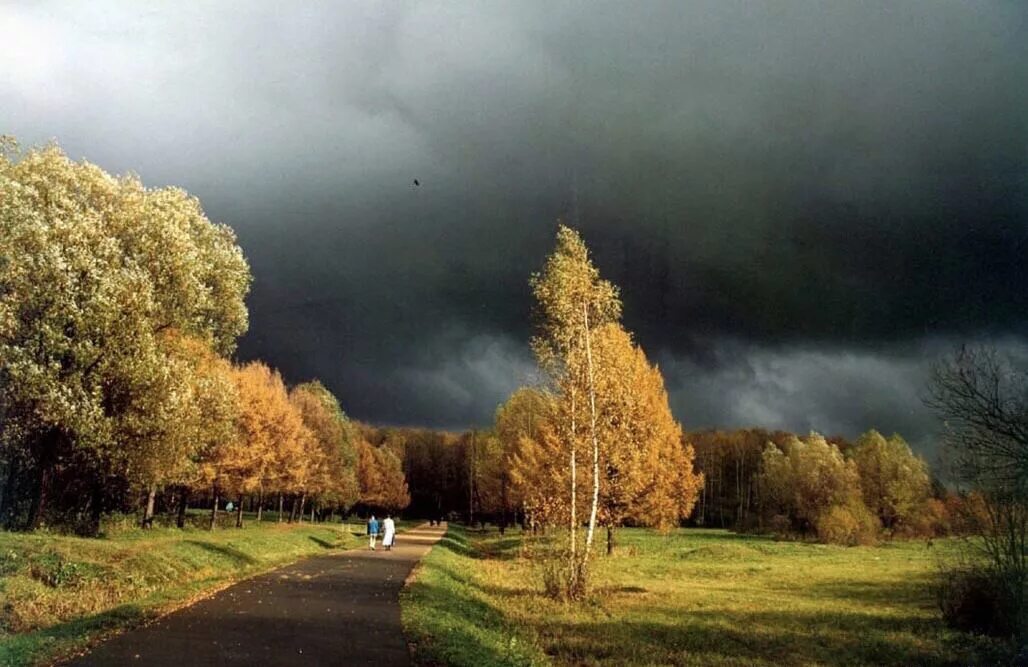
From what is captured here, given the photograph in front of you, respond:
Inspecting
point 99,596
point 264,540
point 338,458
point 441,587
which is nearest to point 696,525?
point 338,458

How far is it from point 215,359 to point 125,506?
8.64 meters

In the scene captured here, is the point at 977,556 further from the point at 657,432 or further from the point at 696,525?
the point at 696,525

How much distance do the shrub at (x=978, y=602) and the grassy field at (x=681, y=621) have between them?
2.05 feet

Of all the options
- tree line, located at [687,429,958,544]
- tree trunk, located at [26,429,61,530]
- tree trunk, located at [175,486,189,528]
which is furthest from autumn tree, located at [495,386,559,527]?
tree line, located at [687,429,958,544]

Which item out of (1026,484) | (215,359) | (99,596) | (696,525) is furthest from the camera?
(696,525)

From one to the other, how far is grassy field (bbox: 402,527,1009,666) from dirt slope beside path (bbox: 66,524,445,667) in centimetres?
A: 68

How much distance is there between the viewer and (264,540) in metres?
33.2

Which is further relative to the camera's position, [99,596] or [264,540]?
[264,540]

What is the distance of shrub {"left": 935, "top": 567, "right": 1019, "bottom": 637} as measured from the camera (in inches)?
695

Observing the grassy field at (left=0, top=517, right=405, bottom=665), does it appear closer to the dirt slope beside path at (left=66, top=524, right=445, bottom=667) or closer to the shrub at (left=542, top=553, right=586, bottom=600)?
the dirt slope beside path at (left=66, top=524, right=445, bottom=667)

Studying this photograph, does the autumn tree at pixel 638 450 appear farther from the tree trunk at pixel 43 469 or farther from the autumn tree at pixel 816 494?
the autumn tree at pixel 816 494

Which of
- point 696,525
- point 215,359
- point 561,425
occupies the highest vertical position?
point 215,359

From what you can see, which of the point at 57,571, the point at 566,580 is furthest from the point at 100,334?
the point at 566,580

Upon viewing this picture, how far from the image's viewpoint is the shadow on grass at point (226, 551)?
82.8 ft
